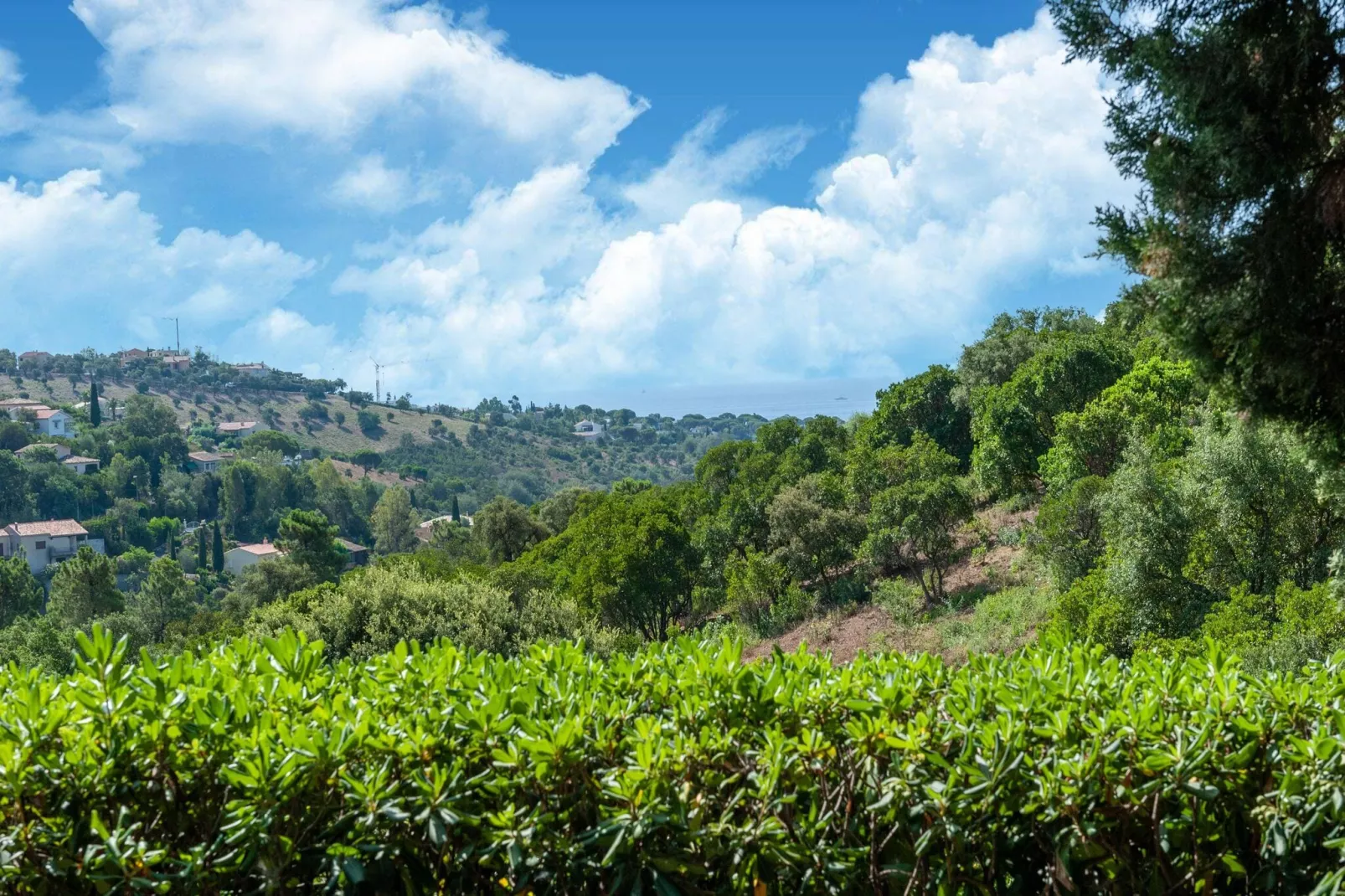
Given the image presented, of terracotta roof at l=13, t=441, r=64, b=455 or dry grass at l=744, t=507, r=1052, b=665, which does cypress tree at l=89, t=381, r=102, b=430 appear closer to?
terracotta roof at l=13, t=441, r=64, b=455

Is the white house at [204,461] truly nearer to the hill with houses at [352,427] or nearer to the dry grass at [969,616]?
the hill with houses at [352,427]

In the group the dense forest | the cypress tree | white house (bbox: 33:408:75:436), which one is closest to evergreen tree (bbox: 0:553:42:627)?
the dense forest

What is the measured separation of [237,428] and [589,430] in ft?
199

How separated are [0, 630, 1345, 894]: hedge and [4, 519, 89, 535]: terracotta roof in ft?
311

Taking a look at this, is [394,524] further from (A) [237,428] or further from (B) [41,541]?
(A) [237,428]

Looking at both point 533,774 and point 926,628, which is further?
point 926,628

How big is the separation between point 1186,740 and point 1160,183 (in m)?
3.85

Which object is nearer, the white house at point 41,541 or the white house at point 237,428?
the white house at point 41,541

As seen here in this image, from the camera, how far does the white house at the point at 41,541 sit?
81062 millimetres

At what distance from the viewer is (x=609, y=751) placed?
255 centimetres

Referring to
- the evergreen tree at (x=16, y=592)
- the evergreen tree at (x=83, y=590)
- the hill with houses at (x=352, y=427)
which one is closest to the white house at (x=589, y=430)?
the hill with houses at (x=352, y=427)

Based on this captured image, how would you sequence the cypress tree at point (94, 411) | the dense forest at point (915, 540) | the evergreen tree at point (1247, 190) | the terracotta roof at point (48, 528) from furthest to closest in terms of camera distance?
the cypress tree at point (94, 411) < the terracotta roof at point (48, 528) < the dense forest at point (915, 540) < the evergreen tree at point (1247, 190)

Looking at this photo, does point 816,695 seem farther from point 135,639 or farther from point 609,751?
point 135,639

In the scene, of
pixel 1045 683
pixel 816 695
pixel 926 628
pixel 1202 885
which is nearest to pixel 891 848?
pixel 816 695
